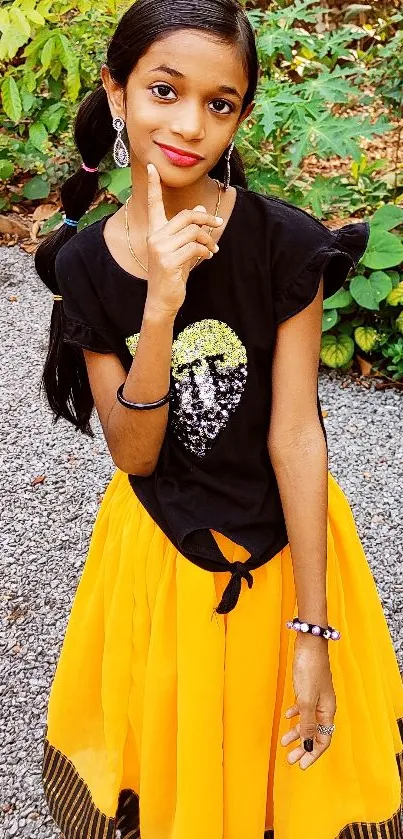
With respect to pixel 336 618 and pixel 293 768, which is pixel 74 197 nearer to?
pixel 336 618

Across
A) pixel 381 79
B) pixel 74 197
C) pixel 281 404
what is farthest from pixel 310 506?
pixel 381 79

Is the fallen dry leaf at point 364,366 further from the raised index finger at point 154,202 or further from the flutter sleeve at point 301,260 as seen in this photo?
the raised index finger at point 154,202

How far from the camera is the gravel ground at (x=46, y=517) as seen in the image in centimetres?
203

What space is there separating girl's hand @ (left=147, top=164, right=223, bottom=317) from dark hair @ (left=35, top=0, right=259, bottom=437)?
20 cm

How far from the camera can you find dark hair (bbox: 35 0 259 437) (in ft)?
3.05

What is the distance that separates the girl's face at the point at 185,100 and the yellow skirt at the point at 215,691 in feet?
1.77

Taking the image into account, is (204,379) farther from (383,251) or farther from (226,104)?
(383,251)

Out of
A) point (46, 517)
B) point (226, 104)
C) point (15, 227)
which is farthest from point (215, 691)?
point (15, 227)

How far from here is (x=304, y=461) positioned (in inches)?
42.7

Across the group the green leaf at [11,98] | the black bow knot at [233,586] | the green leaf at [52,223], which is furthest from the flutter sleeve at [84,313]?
the green leaf at [52,223]

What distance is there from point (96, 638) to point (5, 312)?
10.4 feet

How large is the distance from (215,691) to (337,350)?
8.07 ft

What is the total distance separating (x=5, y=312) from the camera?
425 cm

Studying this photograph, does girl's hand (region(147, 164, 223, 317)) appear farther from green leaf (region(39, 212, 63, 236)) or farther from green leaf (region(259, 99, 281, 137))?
green leaf (region(39, 212, 63, 236))
